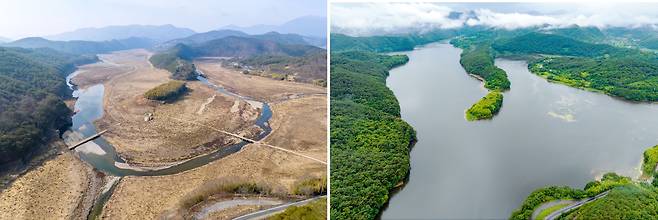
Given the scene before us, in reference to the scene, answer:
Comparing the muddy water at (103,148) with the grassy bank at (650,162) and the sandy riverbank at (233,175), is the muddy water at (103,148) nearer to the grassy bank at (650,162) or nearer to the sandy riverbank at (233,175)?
the sandy riverbank at (233,175)

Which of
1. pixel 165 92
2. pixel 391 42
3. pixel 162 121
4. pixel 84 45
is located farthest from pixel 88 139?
pixel 84 45

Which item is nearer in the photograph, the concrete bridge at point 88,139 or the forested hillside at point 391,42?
the concrete bridge at point 88,139

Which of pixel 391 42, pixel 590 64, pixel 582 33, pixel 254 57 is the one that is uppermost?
pixel 582 33

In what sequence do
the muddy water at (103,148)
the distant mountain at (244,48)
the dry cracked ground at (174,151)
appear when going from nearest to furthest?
the dry cracked ground at (174,151) < the muddy water at (103,148) < the distant mountain at (244,48)

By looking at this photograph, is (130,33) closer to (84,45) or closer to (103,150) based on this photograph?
(84,45)

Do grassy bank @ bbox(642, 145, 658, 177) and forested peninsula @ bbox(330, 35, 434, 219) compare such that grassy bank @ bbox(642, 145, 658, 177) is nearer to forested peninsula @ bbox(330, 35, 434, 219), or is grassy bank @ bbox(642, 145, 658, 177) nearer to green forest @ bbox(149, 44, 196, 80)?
forested peninsula @ bbox(330, 35, 434, 219)

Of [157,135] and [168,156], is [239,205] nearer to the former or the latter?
[168,156]

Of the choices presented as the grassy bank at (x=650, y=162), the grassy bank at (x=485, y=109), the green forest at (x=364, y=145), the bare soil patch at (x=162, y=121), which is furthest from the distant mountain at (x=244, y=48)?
the grassy bank at (x=650, y=162)
